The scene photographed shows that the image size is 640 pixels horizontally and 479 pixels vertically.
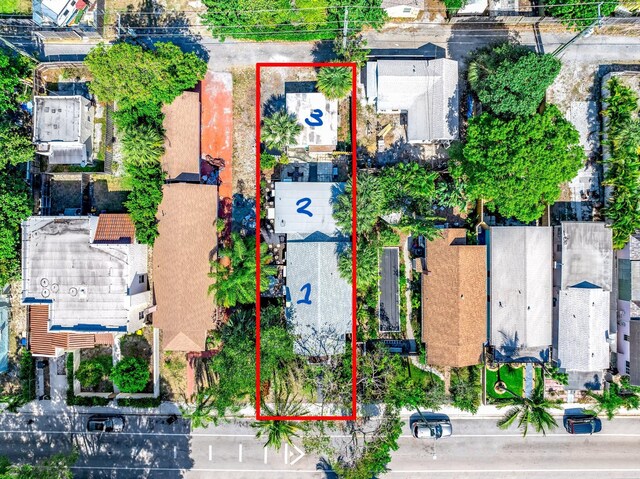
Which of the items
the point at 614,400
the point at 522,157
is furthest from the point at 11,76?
the point at 614,400

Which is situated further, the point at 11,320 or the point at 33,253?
the point at 11,320

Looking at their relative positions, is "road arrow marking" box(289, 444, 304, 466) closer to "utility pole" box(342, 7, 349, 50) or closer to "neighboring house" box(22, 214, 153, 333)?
"neighboring house" box(22, 214, 153, 333)

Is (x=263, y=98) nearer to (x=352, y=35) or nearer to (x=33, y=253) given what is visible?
(x=352, y=35)

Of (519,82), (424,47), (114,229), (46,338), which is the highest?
(424,47)

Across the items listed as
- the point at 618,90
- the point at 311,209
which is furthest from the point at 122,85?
the point at 618,90

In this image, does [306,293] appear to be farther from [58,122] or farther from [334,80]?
[58,122]

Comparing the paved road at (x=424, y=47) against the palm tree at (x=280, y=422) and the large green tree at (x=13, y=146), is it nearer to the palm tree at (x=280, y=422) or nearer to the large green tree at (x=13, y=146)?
the large green tree at (x=13, y=146)

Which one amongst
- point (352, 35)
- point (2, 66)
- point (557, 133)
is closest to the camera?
point (557, 133)
